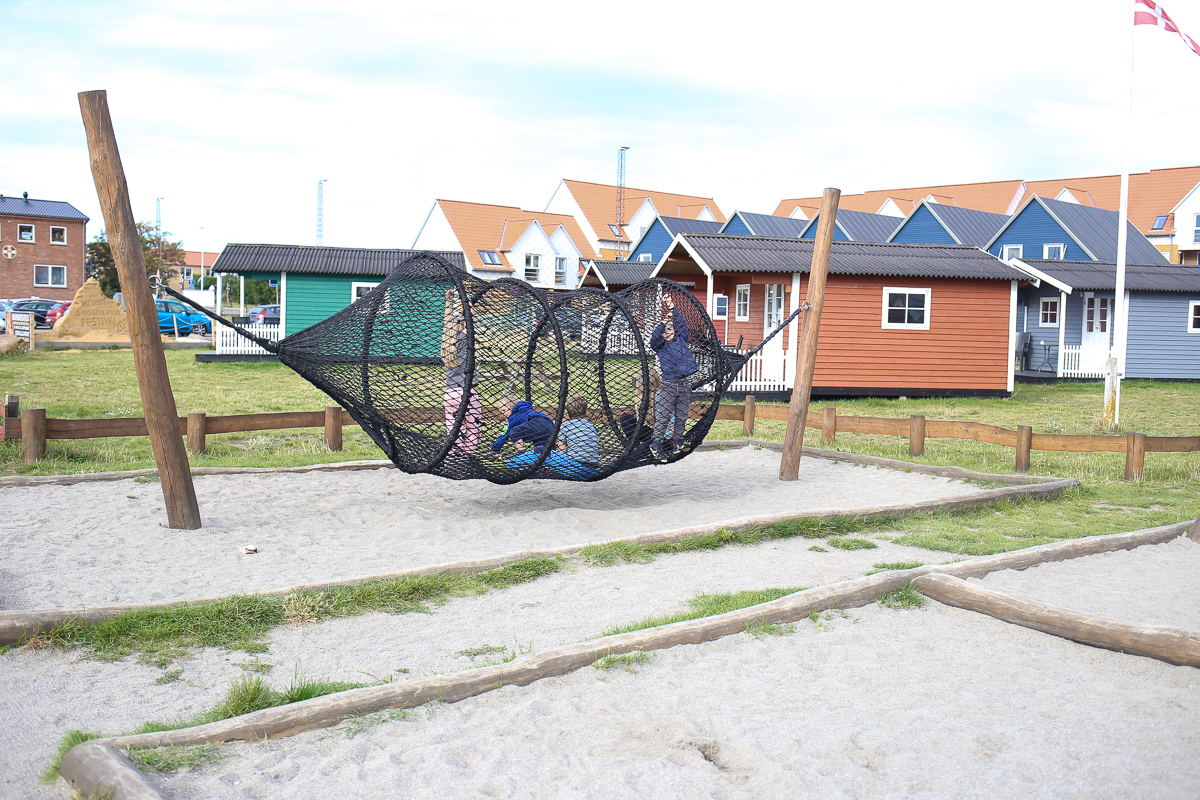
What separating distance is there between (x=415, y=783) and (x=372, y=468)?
7.04m

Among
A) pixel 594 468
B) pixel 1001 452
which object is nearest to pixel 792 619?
pixel 594 468

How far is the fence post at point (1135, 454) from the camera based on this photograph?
10203 millimetres

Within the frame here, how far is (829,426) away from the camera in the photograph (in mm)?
12281

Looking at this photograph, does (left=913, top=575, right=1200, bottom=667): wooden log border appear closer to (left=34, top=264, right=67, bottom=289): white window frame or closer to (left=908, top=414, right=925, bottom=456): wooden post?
(left=908, top=414, right=925, bottom=456): wooden post

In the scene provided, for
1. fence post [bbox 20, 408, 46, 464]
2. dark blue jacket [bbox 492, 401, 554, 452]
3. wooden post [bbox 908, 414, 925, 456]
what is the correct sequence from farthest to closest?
wooden post [bbox 908, 414, 925, 456] → fence post [bbox 20, 408, 46, 464] → dark blue jacket [bbox 492, 401, 554, 452]

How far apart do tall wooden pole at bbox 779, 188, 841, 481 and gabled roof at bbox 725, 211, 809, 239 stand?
102 feet

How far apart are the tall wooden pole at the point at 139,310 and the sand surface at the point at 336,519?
352mm

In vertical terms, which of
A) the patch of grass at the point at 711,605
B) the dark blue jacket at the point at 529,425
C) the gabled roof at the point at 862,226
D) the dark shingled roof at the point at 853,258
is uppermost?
the gabled roof at the point at 862,226

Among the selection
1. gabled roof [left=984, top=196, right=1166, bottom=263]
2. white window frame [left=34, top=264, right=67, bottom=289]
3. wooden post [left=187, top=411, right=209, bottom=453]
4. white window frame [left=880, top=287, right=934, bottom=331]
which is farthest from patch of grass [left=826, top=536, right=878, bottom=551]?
white window frame [left=34, top=264, right=67, bottom=289]

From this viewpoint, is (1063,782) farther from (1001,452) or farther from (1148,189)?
(1148,189)

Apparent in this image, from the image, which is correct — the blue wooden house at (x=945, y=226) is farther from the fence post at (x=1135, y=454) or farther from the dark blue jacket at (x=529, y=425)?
the dark blue jacket at (x=529, y=425)

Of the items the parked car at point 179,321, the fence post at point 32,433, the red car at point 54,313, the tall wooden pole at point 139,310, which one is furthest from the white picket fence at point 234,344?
the tall wooden pole at point 139,310

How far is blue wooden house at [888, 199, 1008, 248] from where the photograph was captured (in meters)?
39.0

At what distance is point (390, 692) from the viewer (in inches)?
150
